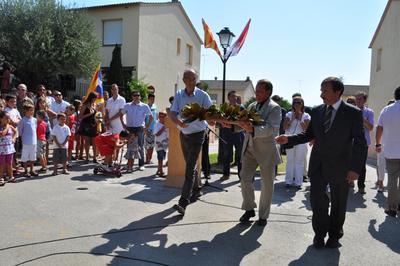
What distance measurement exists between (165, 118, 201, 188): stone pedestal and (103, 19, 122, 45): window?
18097 millimetres

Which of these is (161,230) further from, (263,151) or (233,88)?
(233,88)

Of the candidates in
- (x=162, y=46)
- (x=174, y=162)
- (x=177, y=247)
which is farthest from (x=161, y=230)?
(x=162, y=46)

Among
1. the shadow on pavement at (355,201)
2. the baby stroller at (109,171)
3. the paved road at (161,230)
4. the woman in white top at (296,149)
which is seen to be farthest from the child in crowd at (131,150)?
the shadow on pavement at (355,201)

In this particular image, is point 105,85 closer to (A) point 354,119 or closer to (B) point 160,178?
(B) point 160,178

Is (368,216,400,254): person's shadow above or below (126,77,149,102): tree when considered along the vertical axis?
below

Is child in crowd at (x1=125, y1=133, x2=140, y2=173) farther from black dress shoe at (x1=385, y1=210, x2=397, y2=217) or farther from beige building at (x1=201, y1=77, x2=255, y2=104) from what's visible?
beige building at (x1=201, y1=77, x2=255, y2=104)

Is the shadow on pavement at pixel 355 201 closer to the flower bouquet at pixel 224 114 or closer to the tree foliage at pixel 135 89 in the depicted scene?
the flower bouquet at pixel 224 114

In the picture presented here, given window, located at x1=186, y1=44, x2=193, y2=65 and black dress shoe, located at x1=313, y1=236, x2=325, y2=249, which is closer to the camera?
black dress shoe, located at x1=313, y1=236, x2=325, y2=249

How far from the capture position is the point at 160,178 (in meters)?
8.80

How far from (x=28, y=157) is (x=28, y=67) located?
472 inches

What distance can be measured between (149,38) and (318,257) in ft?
74.9

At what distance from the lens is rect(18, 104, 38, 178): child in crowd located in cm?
834

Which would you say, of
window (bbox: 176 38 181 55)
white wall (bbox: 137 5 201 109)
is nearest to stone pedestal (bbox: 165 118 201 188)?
white wall (bbox: 137 5 201 109)

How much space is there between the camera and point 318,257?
14.7 ft
